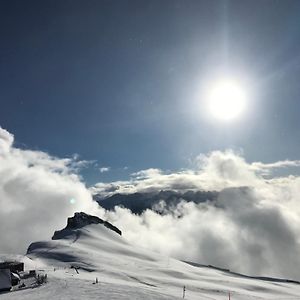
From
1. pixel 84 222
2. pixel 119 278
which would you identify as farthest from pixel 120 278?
pixel 84 222

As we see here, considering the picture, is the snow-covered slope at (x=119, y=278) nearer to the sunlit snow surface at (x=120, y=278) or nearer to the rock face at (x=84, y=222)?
the sunlit snow surface at (x=120, y=278)

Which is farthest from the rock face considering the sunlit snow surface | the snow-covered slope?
the snow-covered slope

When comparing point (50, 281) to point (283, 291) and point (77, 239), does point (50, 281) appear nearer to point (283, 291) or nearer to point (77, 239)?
point (283, 291)

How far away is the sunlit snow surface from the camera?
48.8 m

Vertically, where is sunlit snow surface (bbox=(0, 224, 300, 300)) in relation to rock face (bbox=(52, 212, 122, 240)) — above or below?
below

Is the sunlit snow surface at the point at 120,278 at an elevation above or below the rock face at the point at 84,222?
below

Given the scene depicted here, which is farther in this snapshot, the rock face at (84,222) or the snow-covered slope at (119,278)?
the rock face at (84,222)

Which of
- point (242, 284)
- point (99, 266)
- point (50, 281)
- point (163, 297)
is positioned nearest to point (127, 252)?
point (99, 266)

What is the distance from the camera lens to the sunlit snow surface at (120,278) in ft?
160

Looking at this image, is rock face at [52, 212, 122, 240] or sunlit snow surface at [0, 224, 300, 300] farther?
rock face at [52, 212, 122, 240]

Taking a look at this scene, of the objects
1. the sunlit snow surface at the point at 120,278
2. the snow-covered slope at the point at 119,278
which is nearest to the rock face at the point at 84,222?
the sunlit snow surface at the point at 120,278

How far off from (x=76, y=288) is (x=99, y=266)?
38.5 metres

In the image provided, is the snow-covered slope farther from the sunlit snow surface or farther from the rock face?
the rock face

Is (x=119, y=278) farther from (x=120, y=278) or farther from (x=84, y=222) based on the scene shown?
(x=84, y=222)
